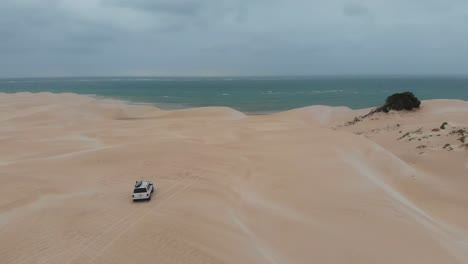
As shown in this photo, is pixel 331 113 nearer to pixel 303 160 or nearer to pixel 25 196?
pixel 303 160

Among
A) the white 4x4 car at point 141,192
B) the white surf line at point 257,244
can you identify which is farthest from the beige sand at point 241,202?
the white 4x4 car at point 141,192

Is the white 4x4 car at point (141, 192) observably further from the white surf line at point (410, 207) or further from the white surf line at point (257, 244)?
the white surf line at point (410, 207)

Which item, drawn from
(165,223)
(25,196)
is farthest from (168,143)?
(165,223)

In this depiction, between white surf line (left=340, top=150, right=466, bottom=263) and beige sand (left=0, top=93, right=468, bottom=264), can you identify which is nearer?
beige sand (left=0, top=93, right=468, bottom=264)

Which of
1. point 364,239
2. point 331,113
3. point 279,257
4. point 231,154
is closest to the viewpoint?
point 279,257

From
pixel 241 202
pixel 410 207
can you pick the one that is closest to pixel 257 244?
pixel 241 202

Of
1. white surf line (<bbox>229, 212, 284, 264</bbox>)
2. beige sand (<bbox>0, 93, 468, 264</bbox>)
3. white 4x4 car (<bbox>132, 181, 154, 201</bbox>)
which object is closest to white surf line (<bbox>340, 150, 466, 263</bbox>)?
beige sand (<bbox>0, 93, 468, 264</bbox>)

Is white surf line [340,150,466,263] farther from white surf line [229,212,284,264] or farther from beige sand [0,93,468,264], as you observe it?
white surf line [229,212,284,264]
